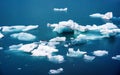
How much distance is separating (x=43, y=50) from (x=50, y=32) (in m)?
0.35

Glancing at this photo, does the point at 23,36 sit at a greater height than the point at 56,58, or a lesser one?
greater

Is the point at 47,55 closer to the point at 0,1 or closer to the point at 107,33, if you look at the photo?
the point at 107,33

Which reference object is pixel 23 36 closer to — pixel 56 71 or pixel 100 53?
pixel 56 71

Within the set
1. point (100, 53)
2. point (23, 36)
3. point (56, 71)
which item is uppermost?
point (23, 36)

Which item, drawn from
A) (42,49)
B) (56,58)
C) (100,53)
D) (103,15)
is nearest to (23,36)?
(42,49)

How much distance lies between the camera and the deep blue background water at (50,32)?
2174 millimetres

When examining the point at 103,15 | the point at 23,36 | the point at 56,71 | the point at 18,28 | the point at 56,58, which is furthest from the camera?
the point at 103,15

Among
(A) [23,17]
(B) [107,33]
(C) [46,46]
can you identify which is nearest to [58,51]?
(C) [46,46]

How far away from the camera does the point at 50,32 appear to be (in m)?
2.67

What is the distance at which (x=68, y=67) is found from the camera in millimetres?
2184

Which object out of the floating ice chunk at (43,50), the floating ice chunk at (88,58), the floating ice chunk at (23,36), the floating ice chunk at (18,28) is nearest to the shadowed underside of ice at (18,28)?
the floating ice chunk at (18,28)

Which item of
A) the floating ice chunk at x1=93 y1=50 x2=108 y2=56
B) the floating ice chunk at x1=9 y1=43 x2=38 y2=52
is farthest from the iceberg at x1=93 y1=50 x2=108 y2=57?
the floating ice chunk at x1=9 y1=43 x2=38 y2=52

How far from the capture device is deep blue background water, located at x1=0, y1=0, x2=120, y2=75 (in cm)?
217

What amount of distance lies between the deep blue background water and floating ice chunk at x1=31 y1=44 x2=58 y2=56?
0.05 meters
